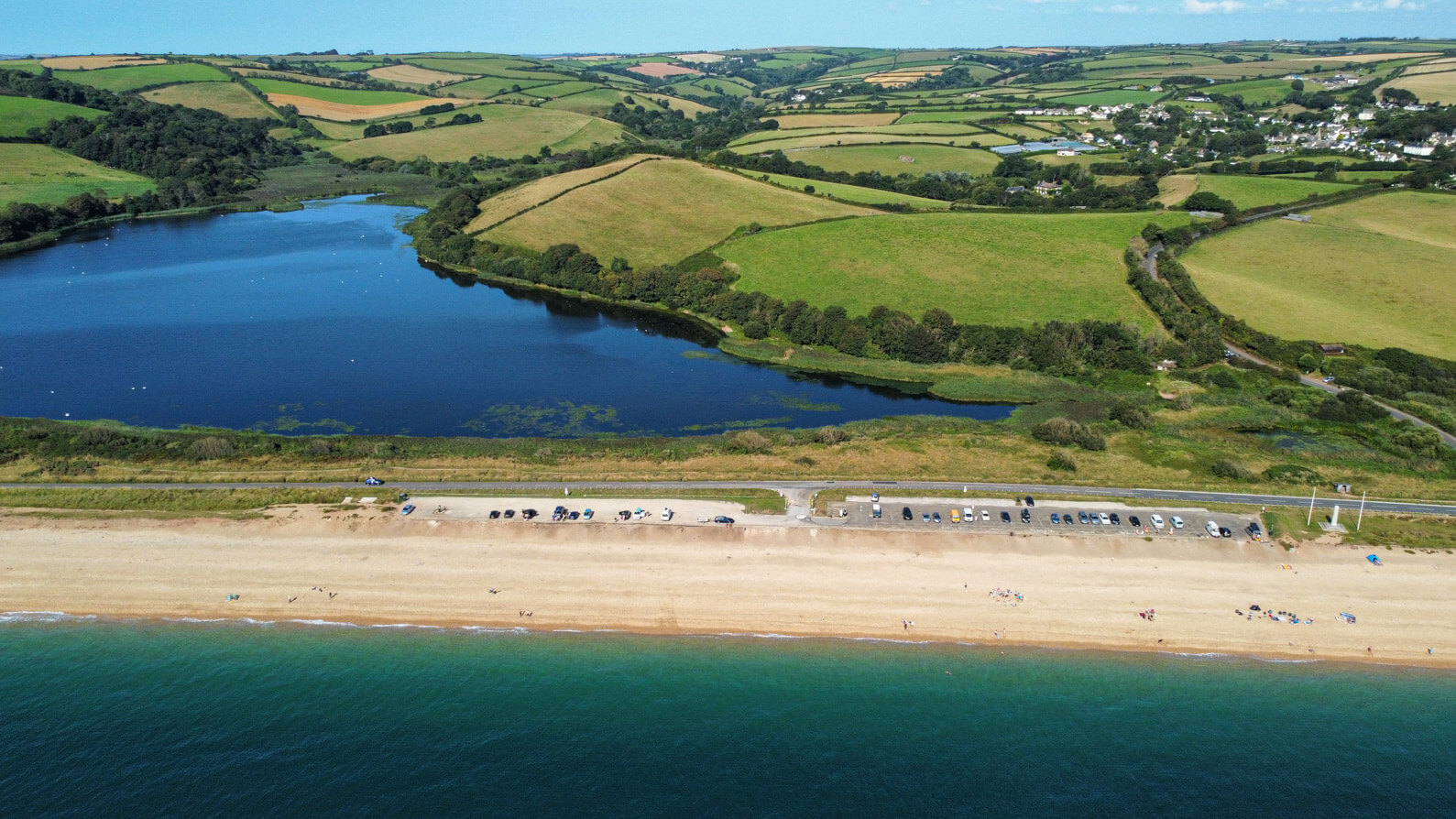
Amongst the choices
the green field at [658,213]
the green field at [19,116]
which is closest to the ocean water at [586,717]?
the green field at [658,213]

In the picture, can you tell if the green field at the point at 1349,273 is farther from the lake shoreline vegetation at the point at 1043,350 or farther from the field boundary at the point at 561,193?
the field boundary at the point at 561,193

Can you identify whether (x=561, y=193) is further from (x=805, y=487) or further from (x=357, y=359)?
(x=805, y=487)

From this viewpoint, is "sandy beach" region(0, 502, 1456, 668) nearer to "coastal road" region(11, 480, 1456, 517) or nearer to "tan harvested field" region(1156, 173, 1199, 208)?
"coastal road" region(11, 480, 1456, 517)

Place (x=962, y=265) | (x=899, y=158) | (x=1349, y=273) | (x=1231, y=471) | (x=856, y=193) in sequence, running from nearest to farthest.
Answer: (x=1231, y=471)
(x=1349, y=273)
(x=962, y=265)
(x=856, y=193)
(x=899, y=158)

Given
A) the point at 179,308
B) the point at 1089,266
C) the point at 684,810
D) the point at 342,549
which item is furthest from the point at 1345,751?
the point at 179,308


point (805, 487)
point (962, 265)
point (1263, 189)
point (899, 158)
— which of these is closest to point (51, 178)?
point (899, 158)

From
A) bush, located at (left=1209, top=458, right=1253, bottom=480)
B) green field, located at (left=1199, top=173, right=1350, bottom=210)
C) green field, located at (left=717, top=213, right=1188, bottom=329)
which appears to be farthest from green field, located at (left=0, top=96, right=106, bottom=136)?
green field, located at (left=1199, top=173, right=1350, bottom=210)
